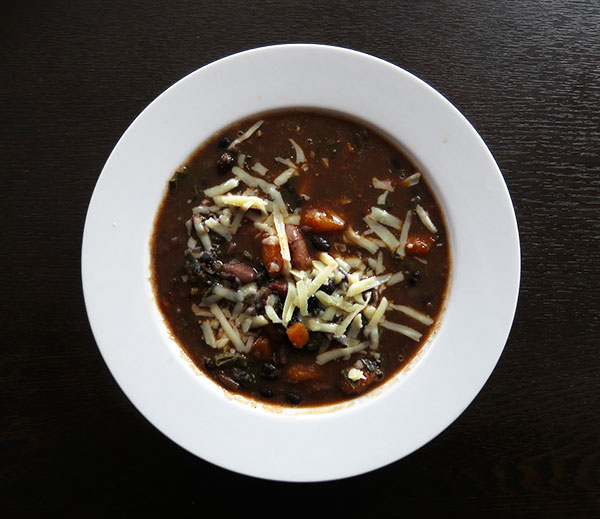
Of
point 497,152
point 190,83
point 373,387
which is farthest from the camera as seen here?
point 497,152

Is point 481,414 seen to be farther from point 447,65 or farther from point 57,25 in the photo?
point 57,25

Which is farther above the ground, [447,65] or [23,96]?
[447,65]

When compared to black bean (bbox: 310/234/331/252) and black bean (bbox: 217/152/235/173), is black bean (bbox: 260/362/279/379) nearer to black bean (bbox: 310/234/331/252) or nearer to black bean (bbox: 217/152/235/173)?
black bean (bbox: 310/234/331/252)

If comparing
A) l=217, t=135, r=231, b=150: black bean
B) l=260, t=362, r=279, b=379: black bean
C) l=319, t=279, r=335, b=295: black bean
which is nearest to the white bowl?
l=217, t=135, r=231, b=150: black bean

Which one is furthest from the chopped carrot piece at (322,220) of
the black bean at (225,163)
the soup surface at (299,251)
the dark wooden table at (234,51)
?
the dark wooden table at (234,51)

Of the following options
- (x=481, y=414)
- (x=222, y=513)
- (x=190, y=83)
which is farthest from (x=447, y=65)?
(x=222, y=513)

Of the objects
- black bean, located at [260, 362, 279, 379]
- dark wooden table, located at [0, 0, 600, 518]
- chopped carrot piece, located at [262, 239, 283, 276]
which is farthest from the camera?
dark wooden table, located at [0, 0, 600, 518]
